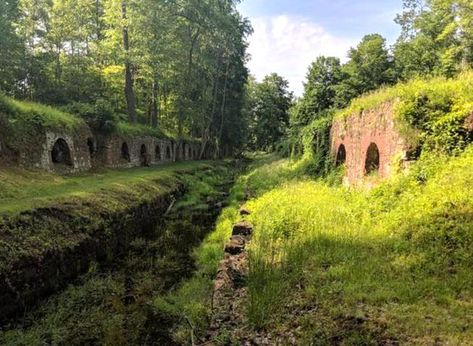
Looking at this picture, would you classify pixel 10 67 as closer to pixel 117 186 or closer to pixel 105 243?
pixel 117 186

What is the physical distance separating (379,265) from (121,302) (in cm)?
505

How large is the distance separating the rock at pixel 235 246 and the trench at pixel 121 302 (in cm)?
102

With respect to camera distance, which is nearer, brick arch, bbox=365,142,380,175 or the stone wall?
brick arch, bbox=365,142,380,175

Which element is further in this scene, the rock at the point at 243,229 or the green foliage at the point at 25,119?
the green foliage at the point at 25,119

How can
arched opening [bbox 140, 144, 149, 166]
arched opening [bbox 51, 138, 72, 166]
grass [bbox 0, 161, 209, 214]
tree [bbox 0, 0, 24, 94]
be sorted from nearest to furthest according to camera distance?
grass [bbox 0, 161, 209, 214] < arched opening [bbox 51, 138, 72, 166] < tree [bbox 0, 0, 24, 94] < arched opening [bbox 140, 144, 149, 166]

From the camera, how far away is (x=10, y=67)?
24.3 metres

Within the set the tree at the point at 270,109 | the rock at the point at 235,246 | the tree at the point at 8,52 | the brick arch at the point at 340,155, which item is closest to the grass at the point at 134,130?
the tree at the point at 8,52

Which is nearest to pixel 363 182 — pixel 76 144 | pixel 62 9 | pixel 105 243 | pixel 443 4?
pixel 105 243

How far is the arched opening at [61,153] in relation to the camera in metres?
18.1

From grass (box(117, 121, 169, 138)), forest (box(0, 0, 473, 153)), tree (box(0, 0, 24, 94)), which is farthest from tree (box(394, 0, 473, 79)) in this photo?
tree (box(0, 0, 24, 94))

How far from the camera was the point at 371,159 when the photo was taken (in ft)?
51.2

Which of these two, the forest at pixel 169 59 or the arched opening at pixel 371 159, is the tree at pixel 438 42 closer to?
the forest at pixel 169 59

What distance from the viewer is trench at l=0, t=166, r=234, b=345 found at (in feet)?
21.5

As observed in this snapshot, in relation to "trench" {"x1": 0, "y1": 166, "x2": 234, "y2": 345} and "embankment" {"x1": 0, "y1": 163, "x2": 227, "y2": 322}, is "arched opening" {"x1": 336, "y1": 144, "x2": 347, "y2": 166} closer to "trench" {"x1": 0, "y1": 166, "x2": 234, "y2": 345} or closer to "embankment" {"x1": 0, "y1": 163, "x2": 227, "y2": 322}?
"embankment" {"x1": 0, "y1": 163, "x2": 227, "y2": 322}
